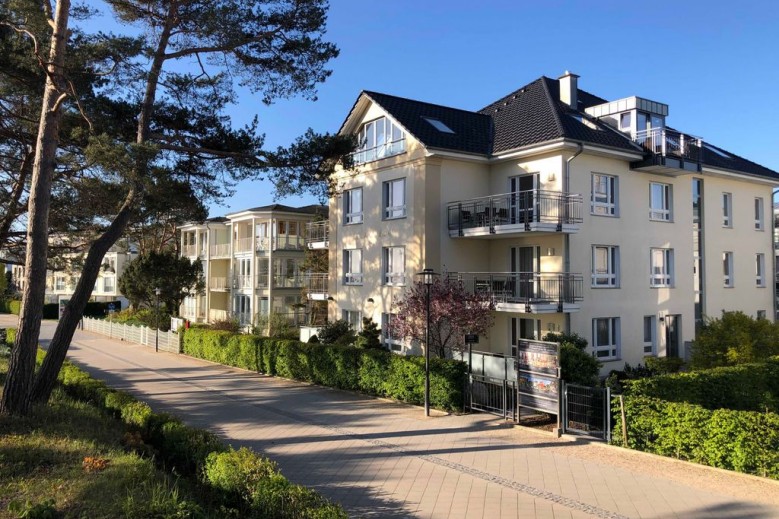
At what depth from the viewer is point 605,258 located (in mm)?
21094

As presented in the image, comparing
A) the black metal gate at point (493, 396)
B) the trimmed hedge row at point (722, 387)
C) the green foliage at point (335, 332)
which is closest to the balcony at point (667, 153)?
the trimmed hedge row at point (722, 387)

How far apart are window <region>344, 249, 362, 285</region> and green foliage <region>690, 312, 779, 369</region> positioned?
13.1 meters

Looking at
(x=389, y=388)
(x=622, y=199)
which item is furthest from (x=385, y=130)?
(x=389, y=388)

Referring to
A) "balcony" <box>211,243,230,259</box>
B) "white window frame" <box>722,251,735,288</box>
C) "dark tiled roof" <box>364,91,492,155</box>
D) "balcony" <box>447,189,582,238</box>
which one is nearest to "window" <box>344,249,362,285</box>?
"balcony" <box>447,189,582,238</box>

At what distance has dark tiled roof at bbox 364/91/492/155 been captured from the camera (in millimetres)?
21438

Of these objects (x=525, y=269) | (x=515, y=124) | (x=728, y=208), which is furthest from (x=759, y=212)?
(x=525, y=269)

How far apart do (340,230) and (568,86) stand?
11437mm

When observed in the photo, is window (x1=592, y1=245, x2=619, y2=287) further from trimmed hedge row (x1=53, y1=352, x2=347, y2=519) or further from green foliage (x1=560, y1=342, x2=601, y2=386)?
trimmed hedge row (x1=53, y1=352, x2=347, y2=519)

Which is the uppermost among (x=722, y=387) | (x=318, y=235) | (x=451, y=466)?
(x=318, y=235)

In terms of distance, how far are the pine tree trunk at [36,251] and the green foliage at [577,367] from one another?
11334 mm

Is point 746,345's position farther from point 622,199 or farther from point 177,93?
point 177,93

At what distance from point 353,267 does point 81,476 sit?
17.9m

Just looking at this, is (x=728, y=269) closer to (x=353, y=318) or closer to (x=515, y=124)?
(x=515, y=124)

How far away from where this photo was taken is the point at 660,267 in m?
23.1
